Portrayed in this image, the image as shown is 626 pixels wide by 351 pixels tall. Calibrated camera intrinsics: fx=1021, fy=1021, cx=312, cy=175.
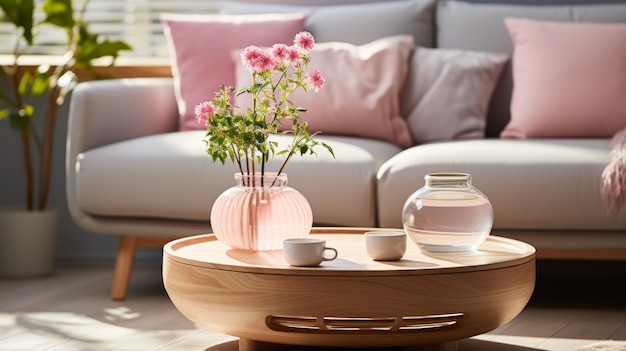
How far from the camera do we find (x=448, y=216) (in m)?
2.12

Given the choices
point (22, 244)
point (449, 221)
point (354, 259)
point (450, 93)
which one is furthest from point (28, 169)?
point (449, 221)

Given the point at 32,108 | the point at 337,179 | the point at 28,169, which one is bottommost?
the point at 28,169

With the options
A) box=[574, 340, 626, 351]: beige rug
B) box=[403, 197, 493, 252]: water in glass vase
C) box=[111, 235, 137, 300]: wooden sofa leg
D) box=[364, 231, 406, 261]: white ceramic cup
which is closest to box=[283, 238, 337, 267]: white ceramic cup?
box=[364, 231, 406, 261]: white ceramic cup

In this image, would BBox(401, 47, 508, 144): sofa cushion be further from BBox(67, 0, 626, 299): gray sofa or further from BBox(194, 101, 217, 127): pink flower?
BBox(194, 101, 217, 127): pink flower

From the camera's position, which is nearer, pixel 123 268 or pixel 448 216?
pixel 448 216

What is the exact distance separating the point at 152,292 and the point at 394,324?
4.68ft

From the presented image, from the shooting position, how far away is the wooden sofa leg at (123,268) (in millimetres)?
3109

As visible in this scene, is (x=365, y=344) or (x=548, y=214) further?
(x=548, y=214)

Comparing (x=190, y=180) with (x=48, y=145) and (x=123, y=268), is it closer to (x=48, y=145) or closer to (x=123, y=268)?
(x=123, y=268)

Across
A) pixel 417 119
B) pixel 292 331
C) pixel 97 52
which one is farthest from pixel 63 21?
pixel 292 331

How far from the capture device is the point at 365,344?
204cm

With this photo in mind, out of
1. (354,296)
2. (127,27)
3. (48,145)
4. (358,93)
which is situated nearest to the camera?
(354,296)

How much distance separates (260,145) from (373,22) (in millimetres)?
1607

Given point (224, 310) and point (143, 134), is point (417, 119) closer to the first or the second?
point (143, 134)
